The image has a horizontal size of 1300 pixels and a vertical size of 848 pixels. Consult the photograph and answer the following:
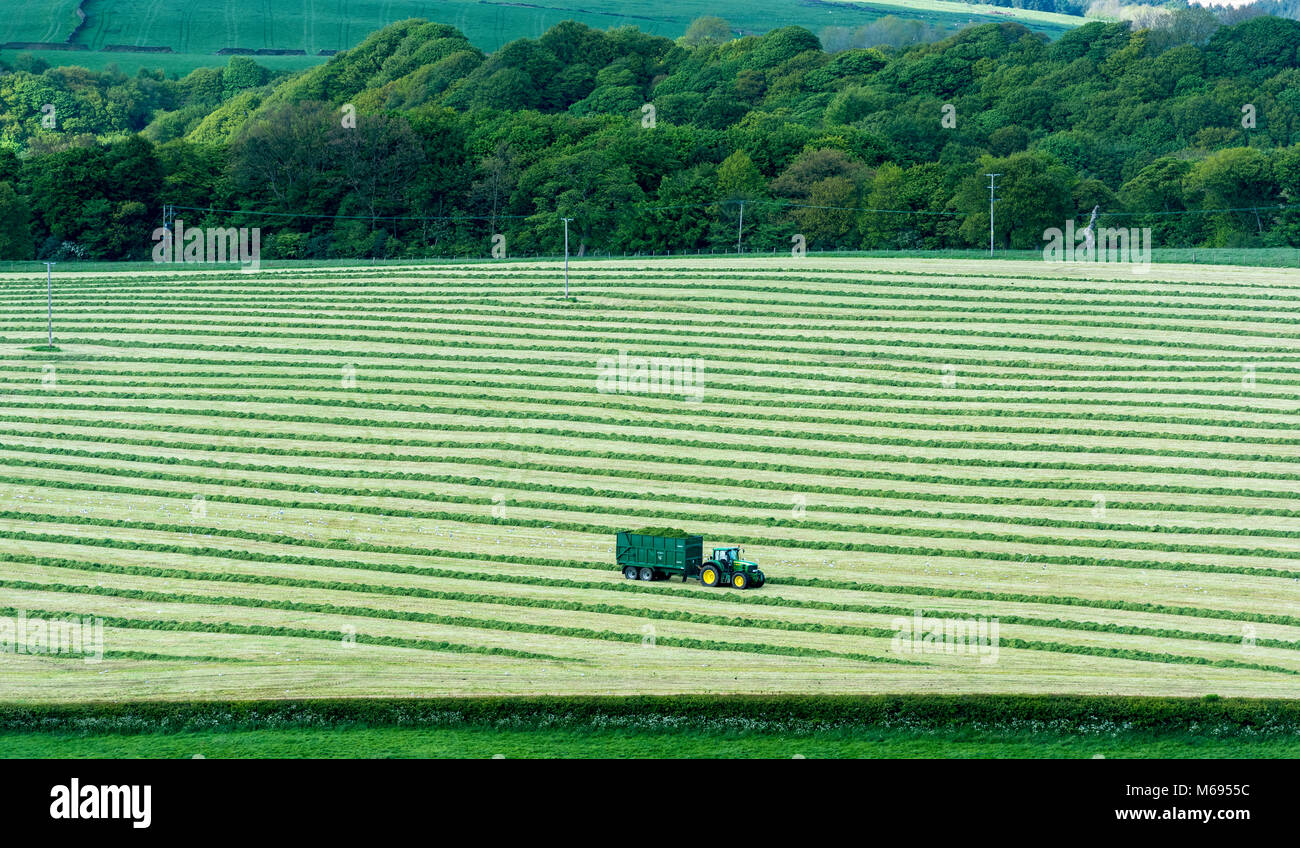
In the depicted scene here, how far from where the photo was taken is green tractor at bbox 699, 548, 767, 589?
38.0 m

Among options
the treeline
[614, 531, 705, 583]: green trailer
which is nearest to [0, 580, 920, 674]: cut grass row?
[614, 531, 705, 583]: green trailer

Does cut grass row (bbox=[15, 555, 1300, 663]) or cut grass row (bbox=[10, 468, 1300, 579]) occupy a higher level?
cut grass row (bbox=[10, 468, 1300, 579])

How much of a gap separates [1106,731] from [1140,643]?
24.1 feet

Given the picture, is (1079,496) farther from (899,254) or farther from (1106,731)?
(899,254)

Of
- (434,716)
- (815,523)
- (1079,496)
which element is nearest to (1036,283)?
(1079,496)

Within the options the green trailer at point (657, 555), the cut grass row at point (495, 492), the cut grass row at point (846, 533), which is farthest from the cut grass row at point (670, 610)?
the cut grass row at point (495, 492)

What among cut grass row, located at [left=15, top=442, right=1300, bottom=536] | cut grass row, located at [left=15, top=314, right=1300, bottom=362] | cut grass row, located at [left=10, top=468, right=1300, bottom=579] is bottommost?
cut grass row, located at [left=10, top=468, right=1300, bottom=579]

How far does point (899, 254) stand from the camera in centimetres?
7644

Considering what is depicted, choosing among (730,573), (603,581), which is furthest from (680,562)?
(603,581)

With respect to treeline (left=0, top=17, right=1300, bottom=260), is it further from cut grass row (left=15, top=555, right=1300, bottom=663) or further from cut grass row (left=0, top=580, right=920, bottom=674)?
cut grass row (left=0, top=580, right=920, bottom=674)

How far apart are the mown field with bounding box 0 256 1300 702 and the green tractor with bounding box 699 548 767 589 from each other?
0.61 m

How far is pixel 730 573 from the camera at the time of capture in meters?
38.1

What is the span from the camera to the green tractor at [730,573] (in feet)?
125

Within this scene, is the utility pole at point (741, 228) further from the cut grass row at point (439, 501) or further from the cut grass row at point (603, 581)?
the cut grass row at point (603, 581)
